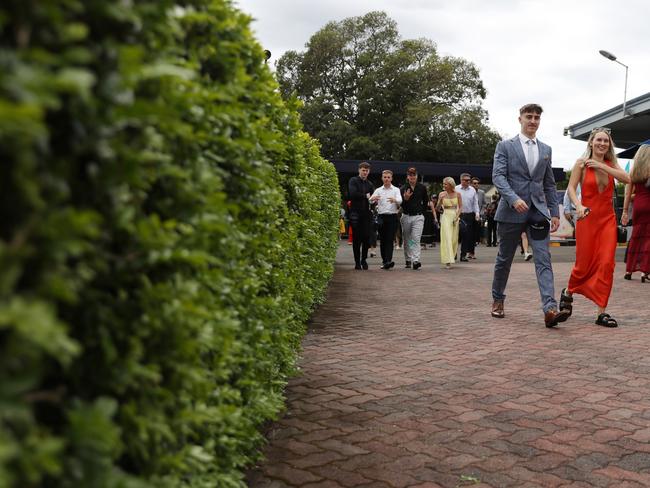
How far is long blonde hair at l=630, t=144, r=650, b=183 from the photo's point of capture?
1190 cm

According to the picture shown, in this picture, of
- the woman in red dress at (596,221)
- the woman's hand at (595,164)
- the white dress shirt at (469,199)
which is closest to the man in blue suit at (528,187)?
the woman in red dress at (596,221)

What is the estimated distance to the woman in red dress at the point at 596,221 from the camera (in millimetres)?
8039

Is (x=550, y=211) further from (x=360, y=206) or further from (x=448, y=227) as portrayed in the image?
(x=448, y=227)

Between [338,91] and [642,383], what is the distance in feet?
188

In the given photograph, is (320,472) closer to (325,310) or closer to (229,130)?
(229,130)

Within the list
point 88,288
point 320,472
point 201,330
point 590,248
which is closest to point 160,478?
point 201,330

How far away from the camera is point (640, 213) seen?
1249 centimetres

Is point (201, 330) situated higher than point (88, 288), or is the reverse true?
point (88, 288)

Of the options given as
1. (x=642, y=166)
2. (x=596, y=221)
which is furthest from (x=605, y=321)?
(x=642, y=166)

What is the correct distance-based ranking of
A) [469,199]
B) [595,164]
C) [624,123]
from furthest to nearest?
[624,123]
[469,199]
[595,164]

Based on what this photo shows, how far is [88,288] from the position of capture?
151 cm

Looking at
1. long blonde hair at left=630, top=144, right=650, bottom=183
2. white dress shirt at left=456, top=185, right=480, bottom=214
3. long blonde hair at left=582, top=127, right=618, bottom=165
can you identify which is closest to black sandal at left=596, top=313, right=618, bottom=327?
long blonde hair at left=582, top=127, right=618, bottom=165

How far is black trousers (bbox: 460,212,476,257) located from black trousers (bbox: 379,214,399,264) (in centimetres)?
296

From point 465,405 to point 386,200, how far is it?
1115 centimetres
